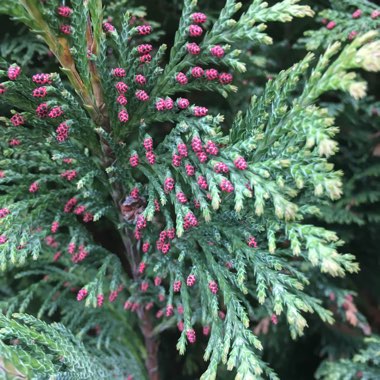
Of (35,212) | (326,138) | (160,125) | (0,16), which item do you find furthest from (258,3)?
(0,16)

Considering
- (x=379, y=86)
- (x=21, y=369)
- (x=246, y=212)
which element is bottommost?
(x=21, y=369)

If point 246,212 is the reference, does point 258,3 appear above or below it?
above

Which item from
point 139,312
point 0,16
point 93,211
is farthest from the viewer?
point 0,16

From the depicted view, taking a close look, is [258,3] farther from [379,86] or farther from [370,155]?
[379,86]

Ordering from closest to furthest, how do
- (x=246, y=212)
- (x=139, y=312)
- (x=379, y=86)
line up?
(x=246, y=212), (x=139, y=312), (x=379, y=86)

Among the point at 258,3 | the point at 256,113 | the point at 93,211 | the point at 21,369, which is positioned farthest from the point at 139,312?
the point at 258,3

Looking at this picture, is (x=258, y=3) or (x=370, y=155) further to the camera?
(x=370, y=155)

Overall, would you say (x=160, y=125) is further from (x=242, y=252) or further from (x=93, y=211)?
(x=242, y=252)
